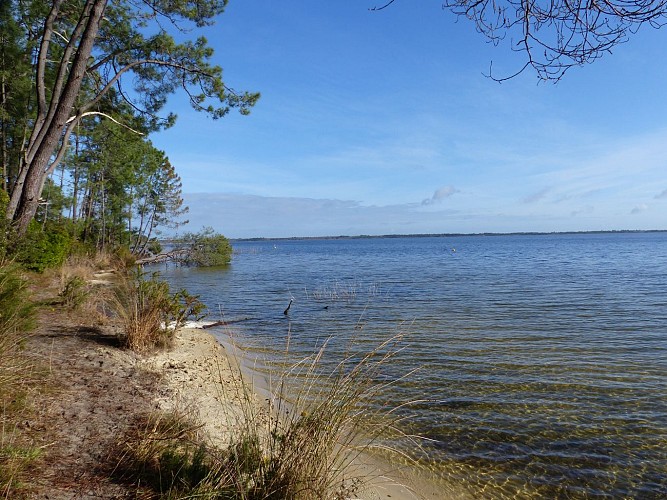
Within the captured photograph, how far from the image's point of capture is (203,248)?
38.7m

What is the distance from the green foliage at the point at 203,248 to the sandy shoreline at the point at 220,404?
30.9 metres

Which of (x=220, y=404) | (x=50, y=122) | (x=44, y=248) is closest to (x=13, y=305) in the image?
(x=220, y=404)

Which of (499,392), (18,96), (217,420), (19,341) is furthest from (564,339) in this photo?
(18,96)

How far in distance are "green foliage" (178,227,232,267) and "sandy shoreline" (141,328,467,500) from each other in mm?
30864

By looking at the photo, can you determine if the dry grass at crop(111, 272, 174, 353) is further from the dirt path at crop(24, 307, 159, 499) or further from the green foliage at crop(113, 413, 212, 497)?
the green foliage at crop(113, 413, 212, 497)

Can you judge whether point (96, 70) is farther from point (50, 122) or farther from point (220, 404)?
point (220, 404)

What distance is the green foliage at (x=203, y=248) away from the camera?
38.4 m

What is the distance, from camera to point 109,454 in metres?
3.25

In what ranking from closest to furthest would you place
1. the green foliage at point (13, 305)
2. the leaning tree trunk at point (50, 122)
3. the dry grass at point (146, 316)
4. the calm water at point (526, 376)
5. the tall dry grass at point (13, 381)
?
the tall dry grass at point (13, 381) → the calm water at point (526, 376) → the green foliage at point (13, 305) → the dry grass at point (146, 316) → the leaning tree trunk at point (50, 122)

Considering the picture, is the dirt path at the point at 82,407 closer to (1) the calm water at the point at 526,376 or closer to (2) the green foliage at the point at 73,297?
(2) the green foliage at the point at 73,297

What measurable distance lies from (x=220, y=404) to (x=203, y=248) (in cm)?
3504

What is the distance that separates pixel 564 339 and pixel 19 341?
35.7ft

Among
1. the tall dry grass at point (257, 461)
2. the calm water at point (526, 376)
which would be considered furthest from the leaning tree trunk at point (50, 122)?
the tall dry grass at point (257, 461)

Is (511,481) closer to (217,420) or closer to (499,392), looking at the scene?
(499,392)
